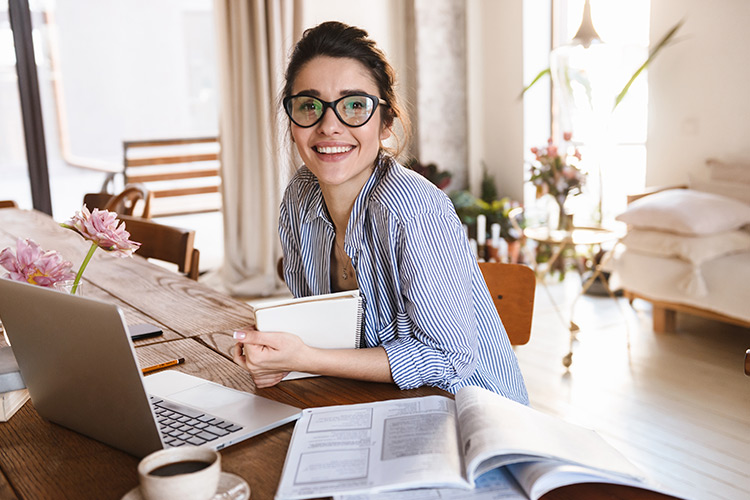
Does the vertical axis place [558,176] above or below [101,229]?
below

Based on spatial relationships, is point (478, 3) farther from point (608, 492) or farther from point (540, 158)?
point (608, 492)

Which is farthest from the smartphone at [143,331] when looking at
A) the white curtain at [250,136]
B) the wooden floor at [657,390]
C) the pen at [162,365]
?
the white curtain at [250,136]

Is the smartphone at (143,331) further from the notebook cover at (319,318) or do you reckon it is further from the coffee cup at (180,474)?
the coffee cup at (180,474)

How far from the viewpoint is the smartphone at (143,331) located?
1.25 meters

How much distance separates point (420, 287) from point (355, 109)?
336 millimetres

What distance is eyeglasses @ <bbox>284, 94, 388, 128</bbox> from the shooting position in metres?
1.17

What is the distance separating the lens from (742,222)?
120 inches

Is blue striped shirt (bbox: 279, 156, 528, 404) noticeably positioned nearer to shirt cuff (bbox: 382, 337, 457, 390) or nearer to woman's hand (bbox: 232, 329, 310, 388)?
shirt cuff (bbox: 382, 337, 457, 390)

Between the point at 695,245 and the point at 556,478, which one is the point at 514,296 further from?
the point at 695,245

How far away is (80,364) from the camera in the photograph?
76 centimetres

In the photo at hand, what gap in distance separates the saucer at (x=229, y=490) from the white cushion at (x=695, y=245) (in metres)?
2.71

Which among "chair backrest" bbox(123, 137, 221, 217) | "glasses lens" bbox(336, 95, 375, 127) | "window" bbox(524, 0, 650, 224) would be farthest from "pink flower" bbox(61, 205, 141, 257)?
"chair backrest" bbox(123, 137, 221, 217)

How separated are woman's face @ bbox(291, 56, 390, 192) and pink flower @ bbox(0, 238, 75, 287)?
0.46 meters

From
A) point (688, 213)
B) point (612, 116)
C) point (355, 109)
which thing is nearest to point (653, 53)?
point (612, 116)
